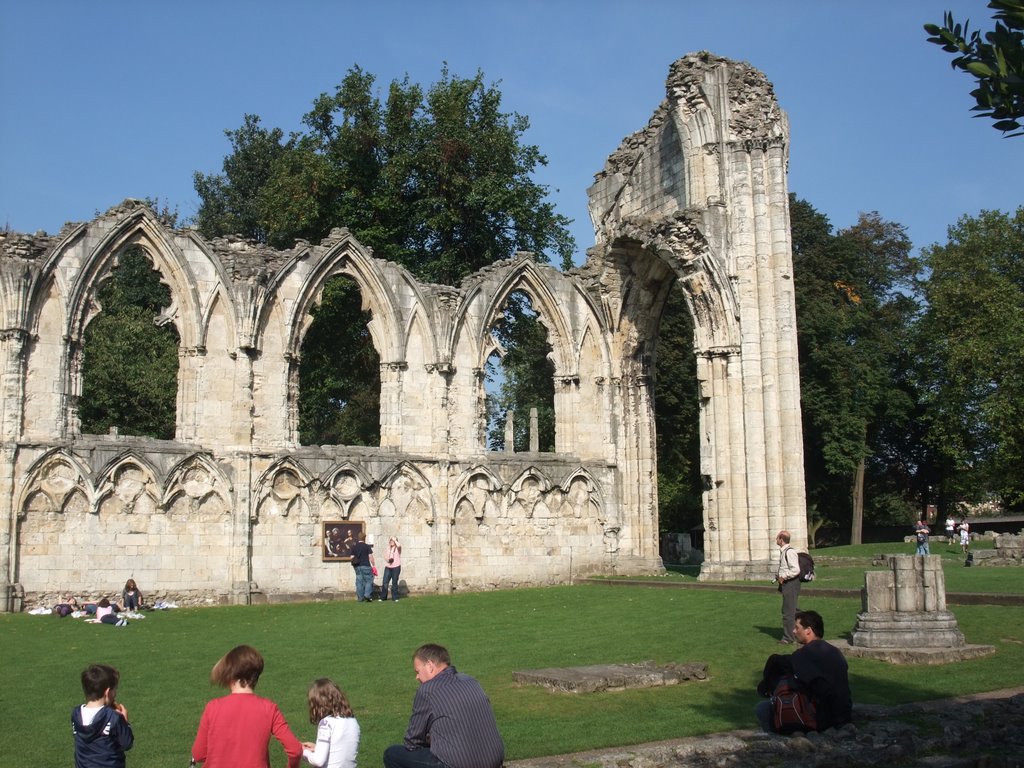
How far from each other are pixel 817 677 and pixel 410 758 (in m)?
3.26

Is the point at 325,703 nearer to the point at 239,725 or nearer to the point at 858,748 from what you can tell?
the point at 239,725

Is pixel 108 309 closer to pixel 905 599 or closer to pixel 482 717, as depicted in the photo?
pixel 905 599

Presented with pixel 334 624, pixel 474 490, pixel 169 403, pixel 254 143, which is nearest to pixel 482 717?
pixel 334 624

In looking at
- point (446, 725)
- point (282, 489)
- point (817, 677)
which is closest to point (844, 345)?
point (282, 489)

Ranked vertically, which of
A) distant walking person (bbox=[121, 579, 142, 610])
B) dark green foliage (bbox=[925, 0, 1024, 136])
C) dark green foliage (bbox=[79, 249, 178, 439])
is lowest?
distant walking person (bbox=[121, 579, 142, 610])

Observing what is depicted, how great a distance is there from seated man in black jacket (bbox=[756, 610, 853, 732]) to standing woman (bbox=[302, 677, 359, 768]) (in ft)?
11.0

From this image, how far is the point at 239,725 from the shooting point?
5.16m

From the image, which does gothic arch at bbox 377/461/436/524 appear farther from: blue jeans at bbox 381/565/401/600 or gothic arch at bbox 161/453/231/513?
gothic arch at bbox 161/453/231/513

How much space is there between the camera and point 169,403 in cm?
3416

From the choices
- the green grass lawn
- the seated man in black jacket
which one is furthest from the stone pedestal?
the seated man in black jacket

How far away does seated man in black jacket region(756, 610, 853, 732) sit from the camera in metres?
7.56

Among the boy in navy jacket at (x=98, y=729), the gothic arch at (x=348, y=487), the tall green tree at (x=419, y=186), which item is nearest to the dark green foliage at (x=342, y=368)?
the tall green tree at (x=419, y=186)

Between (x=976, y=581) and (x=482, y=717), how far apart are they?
49.9ft

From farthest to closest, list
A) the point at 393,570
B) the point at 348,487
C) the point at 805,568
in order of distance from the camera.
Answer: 1. the point at 348,487
2. the point at 393,570
3. the point at 805,568
